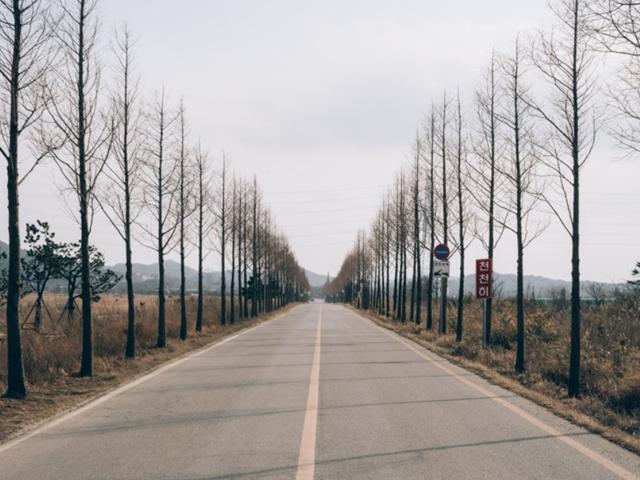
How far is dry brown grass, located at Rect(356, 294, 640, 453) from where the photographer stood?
975 centimetres

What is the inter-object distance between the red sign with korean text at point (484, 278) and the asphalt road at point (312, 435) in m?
6.01

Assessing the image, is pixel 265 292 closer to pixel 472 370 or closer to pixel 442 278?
pixel 442 278

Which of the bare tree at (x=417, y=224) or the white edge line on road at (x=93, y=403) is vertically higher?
the bare tree at (x=417, y=224)

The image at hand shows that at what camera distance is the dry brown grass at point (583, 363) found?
384 inches

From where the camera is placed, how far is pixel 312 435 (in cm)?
777

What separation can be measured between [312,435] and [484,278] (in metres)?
12.3

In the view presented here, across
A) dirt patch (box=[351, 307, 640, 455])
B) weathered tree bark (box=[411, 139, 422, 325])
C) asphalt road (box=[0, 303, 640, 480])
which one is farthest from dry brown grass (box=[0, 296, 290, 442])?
weathered tree bark (box=[411, 139, 422, 325])

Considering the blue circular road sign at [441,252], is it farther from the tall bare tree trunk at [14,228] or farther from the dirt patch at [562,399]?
the tall bare tree trunk at [14,228]

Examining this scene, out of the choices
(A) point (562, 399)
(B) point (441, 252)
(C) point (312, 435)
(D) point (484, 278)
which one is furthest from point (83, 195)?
(B) point (441, 252)

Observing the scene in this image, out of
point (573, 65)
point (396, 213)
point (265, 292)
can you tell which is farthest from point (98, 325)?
point (265, 292)

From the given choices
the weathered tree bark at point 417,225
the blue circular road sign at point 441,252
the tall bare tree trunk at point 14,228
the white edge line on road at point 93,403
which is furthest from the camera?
the weathered tree bark at point 417,225

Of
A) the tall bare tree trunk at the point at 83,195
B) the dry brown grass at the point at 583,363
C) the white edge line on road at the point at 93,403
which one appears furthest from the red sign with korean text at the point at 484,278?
the tall bare tree trunk at the point at 83,195

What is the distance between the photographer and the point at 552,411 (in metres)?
9.71

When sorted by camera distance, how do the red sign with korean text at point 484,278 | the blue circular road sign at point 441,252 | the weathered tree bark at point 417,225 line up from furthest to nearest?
the weathered tree bark at point 417,225, the blue circular road sign at point 441,252, the red sign with korean text at point 484,278
